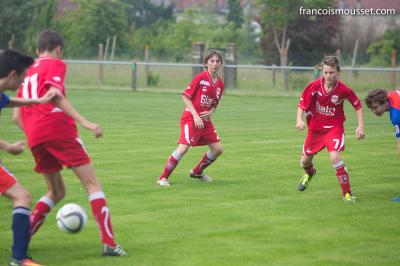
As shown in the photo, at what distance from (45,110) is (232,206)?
135 inches

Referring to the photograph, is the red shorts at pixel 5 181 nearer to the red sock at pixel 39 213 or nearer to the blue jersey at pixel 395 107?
the red sock at pixel 39 213

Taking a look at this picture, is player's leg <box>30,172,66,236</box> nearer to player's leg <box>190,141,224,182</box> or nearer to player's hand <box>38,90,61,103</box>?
player's hand <box>38,90,61,103</box>

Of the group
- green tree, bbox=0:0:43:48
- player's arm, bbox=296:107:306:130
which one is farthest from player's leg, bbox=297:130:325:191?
green tree, bbox=0:0:43:48

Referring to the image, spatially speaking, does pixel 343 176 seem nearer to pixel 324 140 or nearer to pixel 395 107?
pixel 324 140

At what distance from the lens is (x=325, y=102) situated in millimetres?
11180

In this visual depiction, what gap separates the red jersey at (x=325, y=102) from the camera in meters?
11.1

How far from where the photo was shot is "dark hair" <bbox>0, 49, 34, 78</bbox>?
7.36m

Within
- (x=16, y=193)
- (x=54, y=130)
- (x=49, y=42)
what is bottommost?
(x=16, y=193)

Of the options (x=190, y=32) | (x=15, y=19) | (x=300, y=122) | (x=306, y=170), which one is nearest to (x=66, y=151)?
(x=300, y=122)

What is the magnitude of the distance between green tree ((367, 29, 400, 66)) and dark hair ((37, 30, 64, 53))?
35.4 m

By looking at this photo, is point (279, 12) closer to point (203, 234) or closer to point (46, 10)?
point (46, 10)

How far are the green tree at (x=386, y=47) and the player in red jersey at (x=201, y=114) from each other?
99.7ft

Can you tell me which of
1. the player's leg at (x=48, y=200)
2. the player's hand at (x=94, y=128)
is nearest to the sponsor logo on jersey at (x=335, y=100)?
the player's leg at (x=48, y=200)

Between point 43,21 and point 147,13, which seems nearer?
point 43,21
